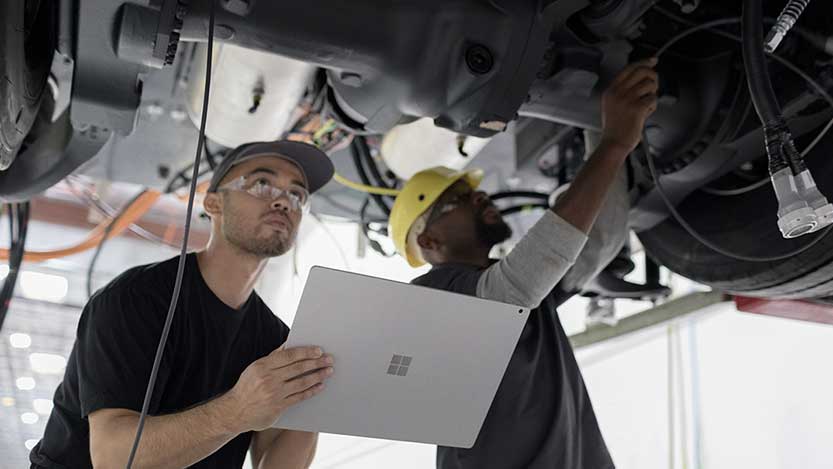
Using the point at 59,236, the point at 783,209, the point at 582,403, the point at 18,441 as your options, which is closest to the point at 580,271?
the point at 582,403

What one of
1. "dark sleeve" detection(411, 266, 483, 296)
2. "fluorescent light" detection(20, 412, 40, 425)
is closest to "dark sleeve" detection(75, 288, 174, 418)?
"dark sleeve" detection(411, 266, 483, 296)

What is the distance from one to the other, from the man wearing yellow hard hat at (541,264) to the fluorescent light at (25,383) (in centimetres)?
158

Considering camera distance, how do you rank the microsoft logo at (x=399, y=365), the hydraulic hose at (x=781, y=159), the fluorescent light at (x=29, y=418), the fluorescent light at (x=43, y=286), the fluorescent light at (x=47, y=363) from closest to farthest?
the hydraulic hose at (x=781, y=159) → the microsoft logo at (x=399, y=365) → the fluorescent light at (x=29, y=418) → the fluorescent light at (x=47, y=363) → the fluorescent light at (x=43, y=286)

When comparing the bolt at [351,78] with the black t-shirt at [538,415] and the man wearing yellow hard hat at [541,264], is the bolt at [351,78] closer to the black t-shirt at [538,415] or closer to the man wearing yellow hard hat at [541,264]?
the man wearing yellow hard hat at [541,264]

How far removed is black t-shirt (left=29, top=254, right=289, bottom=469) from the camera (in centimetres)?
121

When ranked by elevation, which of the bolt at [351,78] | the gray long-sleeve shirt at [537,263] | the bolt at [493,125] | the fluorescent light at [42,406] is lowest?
the fluorescent light at [42,406]

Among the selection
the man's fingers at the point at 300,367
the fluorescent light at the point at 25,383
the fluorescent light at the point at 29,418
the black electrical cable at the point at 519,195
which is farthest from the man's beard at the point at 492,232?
the fluorescent light at the point at 25,383

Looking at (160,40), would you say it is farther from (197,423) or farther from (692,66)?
(692,66)

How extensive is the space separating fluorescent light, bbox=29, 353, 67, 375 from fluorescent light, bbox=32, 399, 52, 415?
0.16 m

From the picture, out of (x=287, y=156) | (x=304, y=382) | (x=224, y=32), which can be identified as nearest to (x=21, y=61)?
(x=224, y=32)

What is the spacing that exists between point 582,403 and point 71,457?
95cm

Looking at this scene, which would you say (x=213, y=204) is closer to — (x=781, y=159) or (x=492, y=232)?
(x=492, y=232)

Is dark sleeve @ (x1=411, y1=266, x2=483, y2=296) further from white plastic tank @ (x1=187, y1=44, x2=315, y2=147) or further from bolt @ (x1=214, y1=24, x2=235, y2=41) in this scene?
bolt @ (x1=214, y1=24, x2=235, y2=41)

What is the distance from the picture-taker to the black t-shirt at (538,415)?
1378 mm
